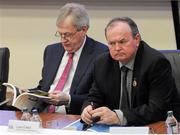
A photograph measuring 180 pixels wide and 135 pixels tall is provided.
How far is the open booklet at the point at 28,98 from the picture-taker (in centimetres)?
240

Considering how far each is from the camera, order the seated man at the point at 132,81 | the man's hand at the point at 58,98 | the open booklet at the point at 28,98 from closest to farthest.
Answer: the seated man at the point at 132,81 < the open booklet at the point at 28,98 < the man's hand at the point at 58,98

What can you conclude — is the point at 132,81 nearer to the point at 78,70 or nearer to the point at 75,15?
the point at 78,70

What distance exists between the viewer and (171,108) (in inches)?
89.3

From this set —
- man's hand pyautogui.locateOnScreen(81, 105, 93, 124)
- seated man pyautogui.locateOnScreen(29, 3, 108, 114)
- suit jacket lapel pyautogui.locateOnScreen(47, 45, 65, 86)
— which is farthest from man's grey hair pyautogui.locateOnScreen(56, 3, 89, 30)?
man's hand pyautogui.locateOnScreen(81, 105, 93, 124)

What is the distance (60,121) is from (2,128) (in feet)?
2.10

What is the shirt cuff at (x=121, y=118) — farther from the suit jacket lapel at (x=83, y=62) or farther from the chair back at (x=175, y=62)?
the suit jacket lapel at (x=83, y=62)

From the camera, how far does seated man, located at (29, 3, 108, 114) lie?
2.73 m

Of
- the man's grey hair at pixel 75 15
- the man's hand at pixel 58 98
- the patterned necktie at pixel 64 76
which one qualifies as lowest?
the man's hand at pixel 58 98

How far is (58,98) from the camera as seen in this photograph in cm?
255

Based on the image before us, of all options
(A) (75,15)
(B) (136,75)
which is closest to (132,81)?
(B) (136,75)

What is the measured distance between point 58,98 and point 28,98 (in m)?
0.19

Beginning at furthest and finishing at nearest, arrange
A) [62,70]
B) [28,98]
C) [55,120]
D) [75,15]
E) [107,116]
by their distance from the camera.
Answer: [62,70] → [75,15] → [28,98] → [55,120] → [107,116]

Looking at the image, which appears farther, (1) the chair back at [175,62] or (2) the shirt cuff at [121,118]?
(1) the chair back at [175,62]

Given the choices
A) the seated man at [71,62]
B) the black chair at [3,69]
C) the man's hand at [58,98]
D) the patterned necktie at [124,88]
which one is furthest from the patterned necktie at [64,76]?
the patterned necktie at [124,88]
